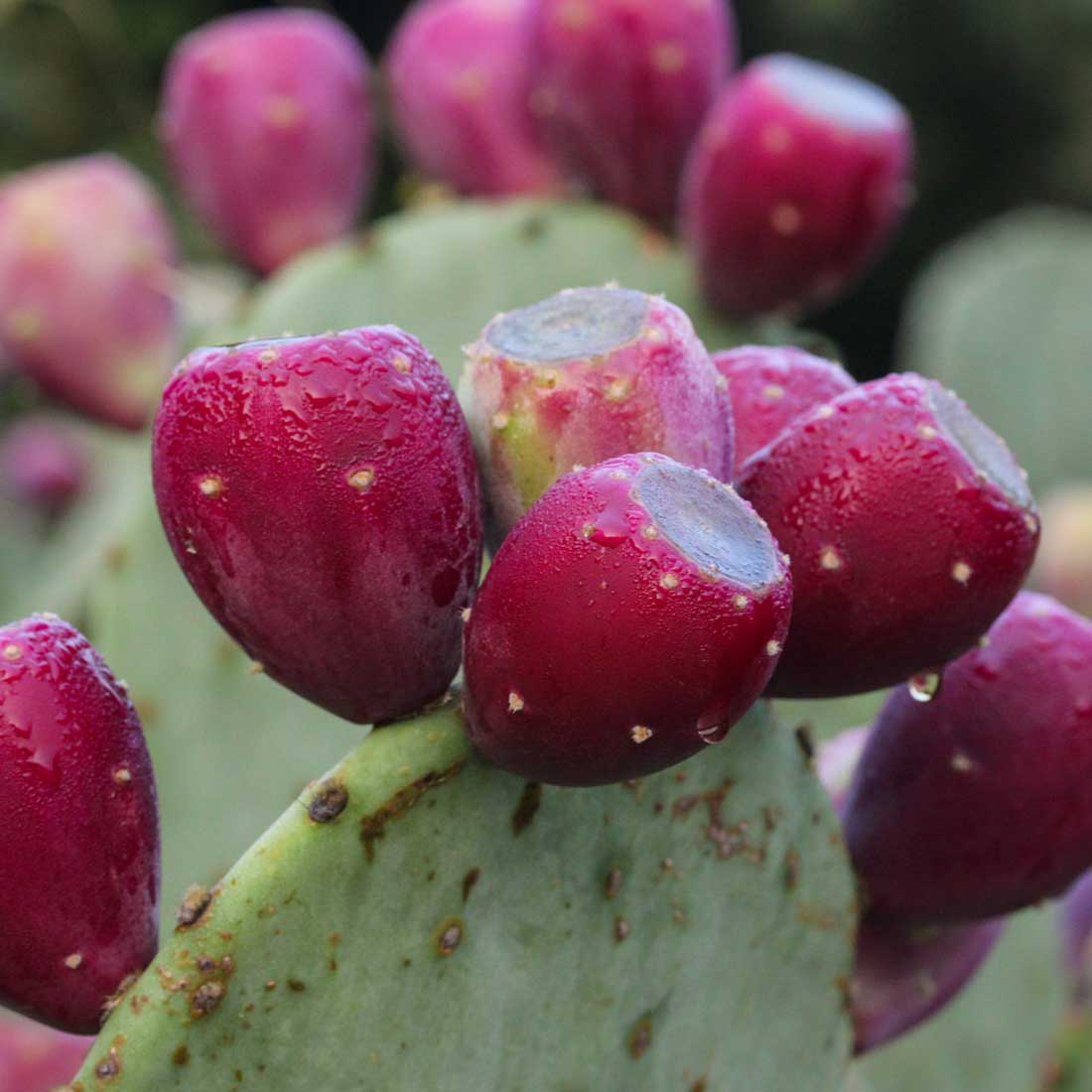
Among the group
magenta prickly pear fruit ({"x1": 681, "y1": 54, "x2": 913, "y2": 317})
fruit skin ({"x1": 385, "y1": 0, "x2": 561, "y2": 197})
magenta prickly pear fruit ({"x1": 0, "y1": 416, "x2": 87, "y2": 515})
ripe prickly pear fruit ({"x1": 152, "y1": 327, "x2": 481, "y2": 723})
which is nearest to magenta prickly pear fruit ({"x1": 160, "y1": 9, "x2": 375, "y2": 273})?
fruit skin ({"x1": 385, "y1": 0, "x2": 561, "y2": 197})

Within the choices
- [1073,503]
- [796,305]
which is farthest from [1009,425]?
[796,305]

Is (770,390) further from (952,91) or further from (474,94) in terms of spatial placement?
(952,91)

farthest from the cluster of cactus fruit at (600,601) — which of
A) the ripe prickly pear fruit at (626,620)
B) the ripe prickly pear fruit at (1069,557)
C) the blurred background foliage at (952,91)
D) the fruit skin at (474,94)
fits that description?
the blurred background foliage at (952,91)

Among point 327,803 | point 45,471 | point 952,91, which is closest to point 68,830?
point 327,803

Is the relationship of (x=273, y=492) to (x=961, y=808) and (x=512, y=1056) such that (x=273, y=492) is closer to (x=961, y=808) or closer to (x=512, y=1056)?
(x=512, y=1056)

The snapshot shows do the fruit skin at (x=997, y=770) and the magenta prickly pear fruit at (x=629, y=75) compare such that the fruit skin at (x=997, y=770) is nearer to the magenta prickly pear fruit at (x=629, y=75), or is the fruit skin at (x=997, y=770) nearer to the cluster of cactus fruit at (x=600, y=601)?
the cluster of cactus fruit at (x=600, y=601)

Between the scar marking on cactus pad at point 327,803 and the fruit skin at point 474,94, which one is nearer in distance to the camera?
the scar marking on cactus pad at point 327,803
